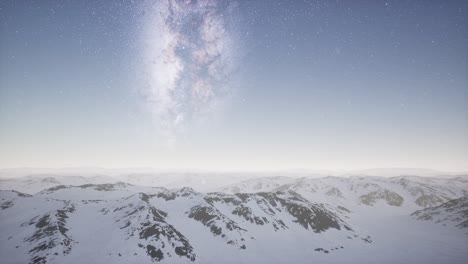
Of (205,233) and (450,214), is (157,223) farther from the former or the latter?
(450,214)

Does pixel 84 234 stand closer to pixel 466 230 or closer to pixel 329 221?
pixel 329 221

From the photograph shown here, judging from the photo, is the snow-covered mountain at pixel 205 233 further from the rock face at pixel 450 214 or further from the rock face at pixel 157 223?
the rock face at pixel 450 214

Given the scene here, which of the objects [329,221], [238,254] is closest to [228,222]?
[238,254]

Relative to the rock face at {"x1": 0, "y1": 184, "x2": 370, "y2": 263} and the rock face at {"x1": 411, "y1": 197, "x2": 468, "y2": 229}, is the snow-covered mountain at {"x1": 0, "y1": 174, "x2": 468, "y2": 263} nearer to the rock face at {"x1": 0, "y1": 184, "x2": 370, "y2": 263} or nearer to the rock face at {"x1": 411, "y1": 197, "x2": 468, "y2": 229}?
the rock face at {"x1": 0, "y1": 184, "x2": 370, "y2": 263}

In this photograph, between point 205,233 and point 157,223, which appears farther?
point 205,233

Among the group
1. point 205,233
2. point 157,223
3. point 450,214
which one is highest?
point 157,223

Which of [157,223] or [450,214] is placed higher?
[157,223]

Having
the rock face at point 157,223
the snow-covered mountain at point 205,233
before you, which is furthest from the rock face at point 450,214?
the rock face at point 157,223

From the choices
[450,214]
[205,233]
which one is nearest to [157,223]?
[205,233]

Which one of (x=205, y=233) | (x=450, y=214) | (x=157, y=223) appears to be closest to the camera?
(x=157, y=223)
